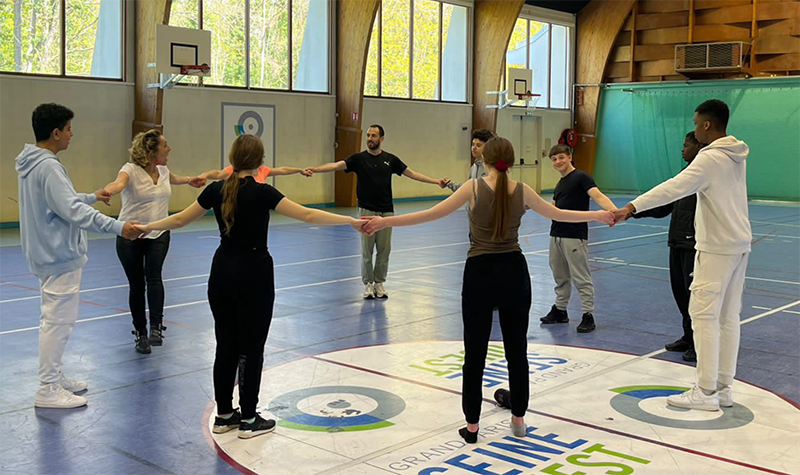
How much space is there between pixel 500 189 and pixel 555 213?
57cm

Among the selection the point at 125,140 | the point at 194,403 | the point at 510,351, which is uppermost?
the point at 125,140

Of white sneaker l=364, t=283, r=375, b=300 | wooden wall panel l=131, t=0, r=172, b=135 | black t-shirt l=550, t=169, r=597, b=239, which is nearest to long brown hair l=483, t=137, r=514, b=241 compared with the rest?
black t-shirt l=550, t=169, r=597, b=239

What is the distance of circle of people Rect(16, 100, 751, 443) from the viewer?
16.7ft

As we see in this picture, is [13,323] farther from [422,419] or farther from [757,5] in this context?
[757,5]

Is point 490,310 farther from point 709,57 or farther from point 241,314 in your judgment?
point 709,57

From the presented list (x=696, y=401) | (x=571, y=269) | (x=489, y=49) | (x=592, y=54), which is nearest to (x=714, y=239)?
(x=696, y=401)

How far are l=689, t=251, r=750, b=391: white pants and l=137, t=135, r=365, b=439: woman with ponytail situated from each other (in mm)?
2870

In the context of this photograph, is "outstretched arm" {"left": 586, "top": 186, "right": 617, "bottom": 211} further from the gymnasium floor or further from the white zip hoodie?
the gymnasium floor

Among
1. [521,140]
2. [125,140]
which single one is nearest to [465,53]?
[521,140]

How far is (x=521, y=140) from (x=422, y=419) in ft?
87.6

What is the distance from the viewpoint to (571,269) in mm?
8773

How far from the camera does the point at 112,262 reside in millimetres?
13078

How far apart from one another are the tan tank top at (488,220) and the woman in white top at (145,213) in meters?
3.20

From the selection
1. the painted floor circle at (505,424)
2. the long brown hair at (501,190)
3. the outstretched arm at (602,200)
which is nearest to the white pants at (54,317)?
the painted floor circle at (505,424)
